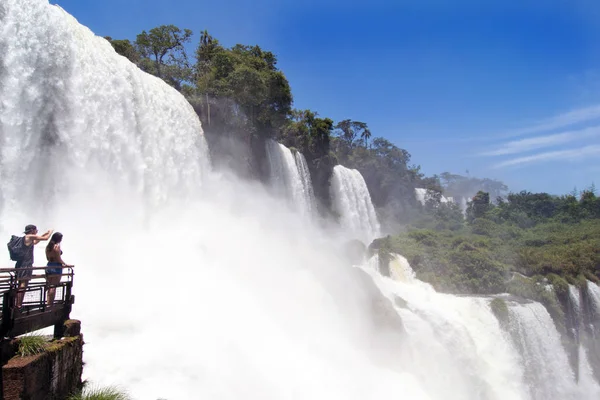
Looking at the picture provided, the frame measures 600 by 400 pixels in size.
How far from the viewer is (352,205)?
32031mm

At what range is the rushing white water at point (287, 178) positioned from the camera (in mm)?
23456

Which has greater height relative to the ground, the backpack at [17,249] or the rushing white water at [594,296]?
the backpack at [17,249]

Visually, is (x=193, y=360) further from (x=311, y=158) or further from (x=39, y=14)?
(x=311, y=158)

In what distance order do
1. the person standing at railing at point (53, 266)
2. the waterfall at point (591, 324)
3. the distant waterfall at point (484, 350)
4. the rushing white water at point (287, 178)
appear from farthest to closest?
the rushing white water at point (287, 178) → the waterfall at point (591, 324) → the distant waterfall at point (484, 350) → the person standing at railing at point (53, 266)

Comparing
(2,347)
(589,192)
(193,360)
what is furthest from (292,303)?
(589,192)

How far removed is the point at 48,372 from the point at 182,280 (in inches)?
→ 219

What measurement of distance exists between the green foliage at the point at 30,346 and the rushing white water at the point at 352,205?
25.4 metres

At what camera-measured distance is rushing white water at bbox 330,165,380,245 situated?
30969 mm

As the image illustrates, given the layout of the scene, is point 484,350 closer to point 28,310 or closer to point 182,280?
point 182,280

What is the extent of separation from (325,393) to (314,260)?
280 inches

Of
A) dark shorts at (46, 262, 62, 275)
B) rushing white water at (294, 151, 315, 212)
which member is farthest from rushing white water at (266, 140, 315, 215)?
dark shorts at (46, 262, 62, 275)

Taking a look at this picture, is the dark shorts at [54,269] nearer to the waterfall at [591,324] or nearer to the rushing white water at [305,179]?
the rushing white water at [305,179]

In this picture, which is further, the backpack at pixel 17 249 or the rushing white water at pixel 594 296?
the rushing white water at pixel 594 296

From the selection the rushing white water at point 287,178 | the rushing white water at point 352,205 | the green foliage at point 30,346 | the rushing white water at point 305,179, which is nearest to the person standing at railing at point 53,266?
the green foliage at point 30,346
